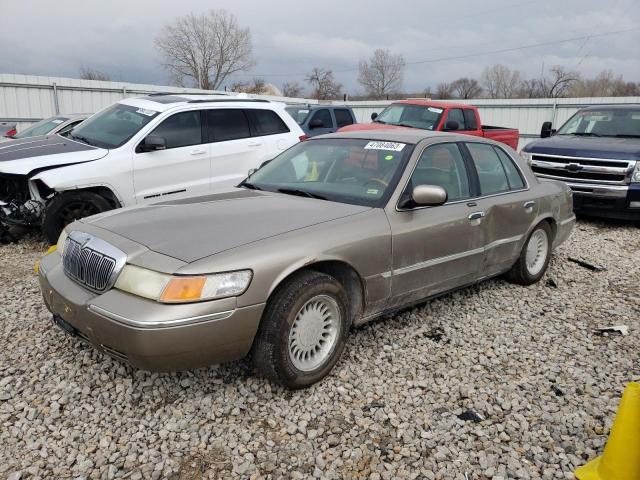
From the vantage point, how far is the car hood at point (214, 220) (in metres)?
2.97

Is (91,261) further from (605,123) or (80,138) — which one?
(605,123)

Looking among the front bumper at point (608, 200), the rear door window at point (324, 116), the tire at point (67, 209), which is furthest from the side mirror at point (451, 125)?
the tire at point (67, 209)

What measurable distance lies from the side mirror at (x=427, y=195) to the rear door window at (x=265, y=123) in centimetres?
434

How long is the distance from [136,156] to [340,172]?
3296 millimetres

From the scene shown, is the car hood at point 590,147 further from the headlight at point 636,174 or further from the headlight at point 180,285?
the headlight at point 180,285

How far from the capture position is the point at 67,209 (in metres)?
5.90

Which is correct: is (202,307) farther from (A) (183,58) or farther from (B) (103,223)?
(A) (183,58)

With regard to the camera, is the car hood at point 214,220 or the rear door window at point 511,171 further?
the rear door window at point 511,171

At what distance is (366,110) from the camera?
25.3 m

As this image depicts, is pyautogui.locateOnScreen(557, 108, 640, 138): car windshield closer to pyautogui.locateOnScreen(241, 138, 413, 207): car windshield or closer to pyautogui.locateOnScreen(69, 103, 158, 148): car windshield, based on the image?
pyautogui.locateOnScreen(241, 138, 413, 207): car windshield

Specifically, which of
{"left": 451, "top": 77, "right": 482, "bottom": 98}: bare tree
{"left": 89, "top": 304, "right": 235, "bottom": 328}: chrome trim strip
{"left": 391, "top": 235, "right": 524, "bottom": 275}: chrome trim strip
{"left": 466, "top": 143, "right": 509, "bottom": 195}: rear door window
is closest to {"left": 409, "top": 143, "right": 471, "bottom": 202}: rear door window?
{"left": 466, "top": 143, "right": 509, "bottom": 195}: rear door window

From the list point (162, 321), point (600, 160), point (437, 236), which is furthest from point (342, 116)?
point (162, 321)

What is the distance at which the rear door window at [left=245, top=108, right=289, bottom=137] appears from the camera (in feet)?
24.8

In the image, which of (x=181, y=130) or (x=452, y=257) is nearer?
(x=452, y=257)
